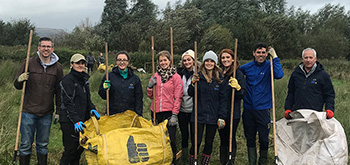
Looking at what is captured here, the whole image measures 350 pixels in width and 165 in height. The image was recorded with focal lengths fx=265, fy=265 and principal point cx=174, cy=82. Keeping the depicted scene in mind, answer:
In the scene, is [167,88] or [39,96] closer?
[39,96]

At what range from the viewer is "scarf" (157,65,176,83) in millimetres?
3658

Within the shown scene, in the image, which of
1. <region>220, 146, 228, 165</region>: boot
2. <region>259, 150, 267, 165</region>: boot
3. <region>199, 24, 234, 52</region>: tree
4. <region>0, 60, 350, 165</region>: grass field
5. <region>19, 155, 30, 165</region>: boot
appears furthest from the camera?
<region>199, 24, 234, 52</region>: tree

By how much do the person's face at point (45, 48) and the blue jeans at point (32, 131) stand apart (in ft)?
2.48

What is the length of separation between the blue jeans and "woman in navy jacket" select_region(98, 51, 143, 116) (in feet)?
2.54

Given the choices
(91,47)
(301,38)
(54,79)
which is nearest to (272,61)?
(54,79)

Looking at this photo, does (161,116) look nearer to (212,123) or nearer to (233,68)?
(212,123)

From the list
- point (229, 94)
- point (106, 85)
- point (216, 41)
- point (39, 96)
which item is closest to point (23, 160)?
point (39, 96)

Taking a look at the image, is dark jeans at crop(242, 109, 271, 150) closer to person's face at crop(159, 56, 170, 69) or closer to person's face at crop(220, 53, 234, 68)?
person's face at crop(220, 53, 234, 68)

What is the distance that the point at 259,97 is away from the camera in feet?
11.5

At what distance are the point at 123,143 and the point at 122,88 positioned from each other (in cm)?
82

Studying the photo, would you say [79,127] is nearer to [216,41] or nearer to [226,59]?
[226,59]

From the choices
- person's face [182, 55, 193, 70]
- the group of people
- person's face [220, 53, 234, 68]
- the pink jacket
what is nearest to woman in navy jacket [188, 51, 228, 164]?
the group of people

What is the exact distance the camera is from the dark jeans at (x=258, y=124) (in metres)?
3.48

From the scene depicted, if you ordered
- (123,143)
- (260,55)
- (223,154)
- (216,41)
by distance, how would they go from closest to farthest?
(123,143) → (260,55) → (223,154) → (216,41)
